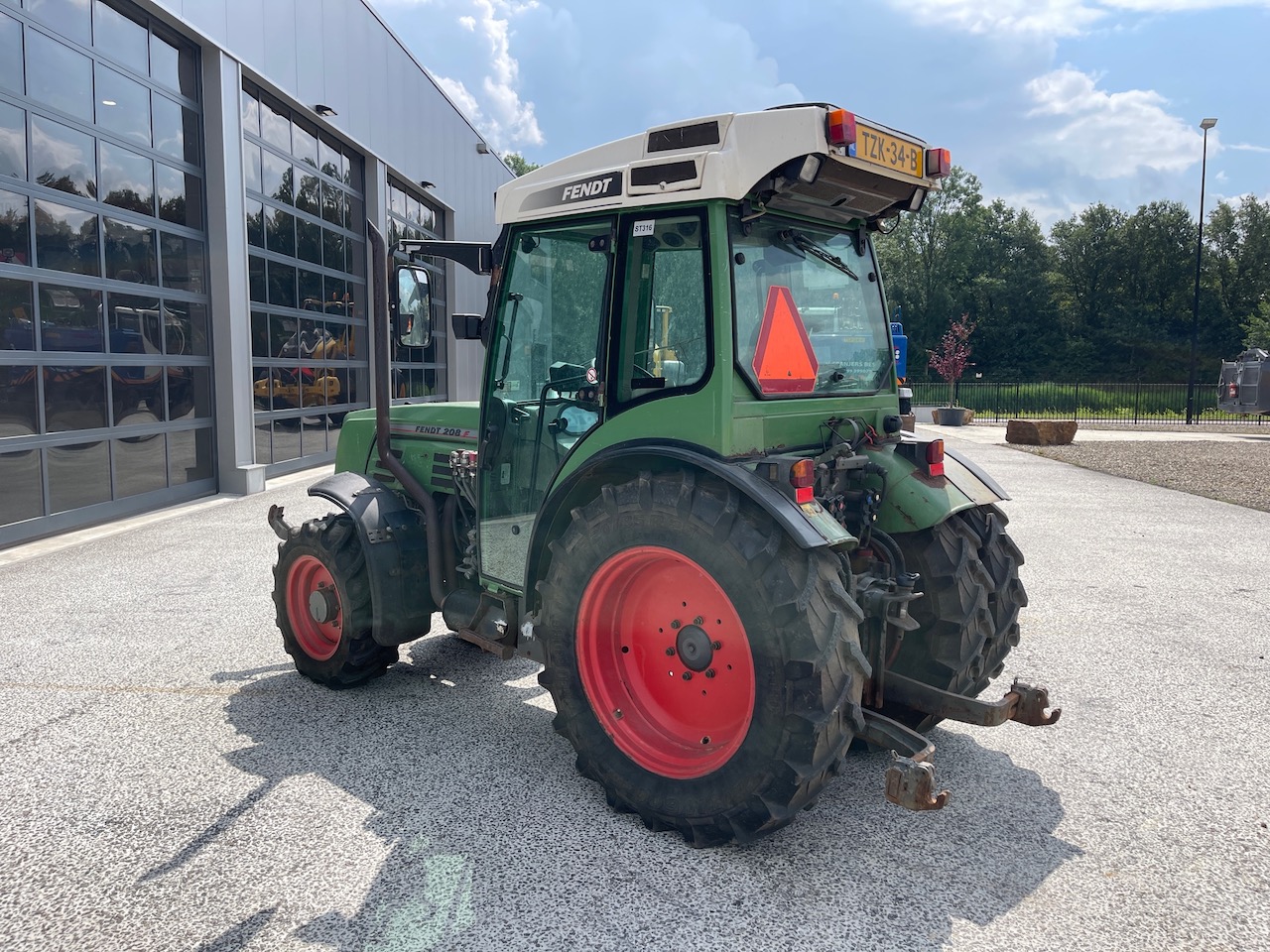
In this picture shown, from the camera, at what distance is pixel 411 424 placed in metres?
4.80

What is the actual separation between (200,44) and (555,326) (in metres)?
10.2

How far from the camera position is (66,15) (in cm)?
912

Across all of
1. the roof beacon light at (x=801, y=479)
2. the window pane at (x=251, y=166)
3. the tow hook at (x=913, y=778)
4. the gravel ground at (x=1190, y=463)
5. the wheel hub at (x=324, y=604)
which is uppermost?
the window pane at (x=251, y=166)

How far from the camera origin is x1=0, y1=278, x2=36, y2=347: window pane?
26.9 ft

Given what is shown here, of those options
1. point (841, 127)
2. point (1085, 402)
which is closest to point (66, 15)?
point (841, 127)

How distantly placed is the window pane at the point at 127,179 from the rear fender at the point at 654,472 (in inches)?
346

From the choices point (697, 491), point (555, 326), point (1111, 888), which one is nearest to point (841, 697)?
point (697, 491)

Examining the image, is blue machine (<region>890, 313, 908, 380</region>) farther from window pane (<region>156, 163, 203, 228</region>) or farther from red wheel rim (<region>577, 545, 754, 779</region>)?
window pane (<region>156, 163, 203, 228</region>)

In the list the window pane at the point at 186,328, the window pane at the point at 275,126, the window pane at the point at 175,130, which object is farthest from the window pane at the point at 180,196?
the window pane at the point at 275,126

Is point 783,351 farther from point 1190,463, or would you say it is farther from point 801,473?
point 1190,463

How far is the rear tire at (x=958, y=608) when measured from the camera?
3.53m

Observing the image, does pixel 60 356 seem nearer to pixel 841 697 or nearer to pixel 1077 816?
pixel 841 697

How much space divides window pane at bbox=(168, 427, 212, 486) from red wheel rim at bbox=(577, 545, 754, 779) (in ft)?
30.2

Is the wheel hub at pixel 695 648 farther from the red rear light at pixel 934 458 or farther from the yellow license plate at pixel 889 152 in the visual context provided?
the yellow license plate at pixel 889 152
